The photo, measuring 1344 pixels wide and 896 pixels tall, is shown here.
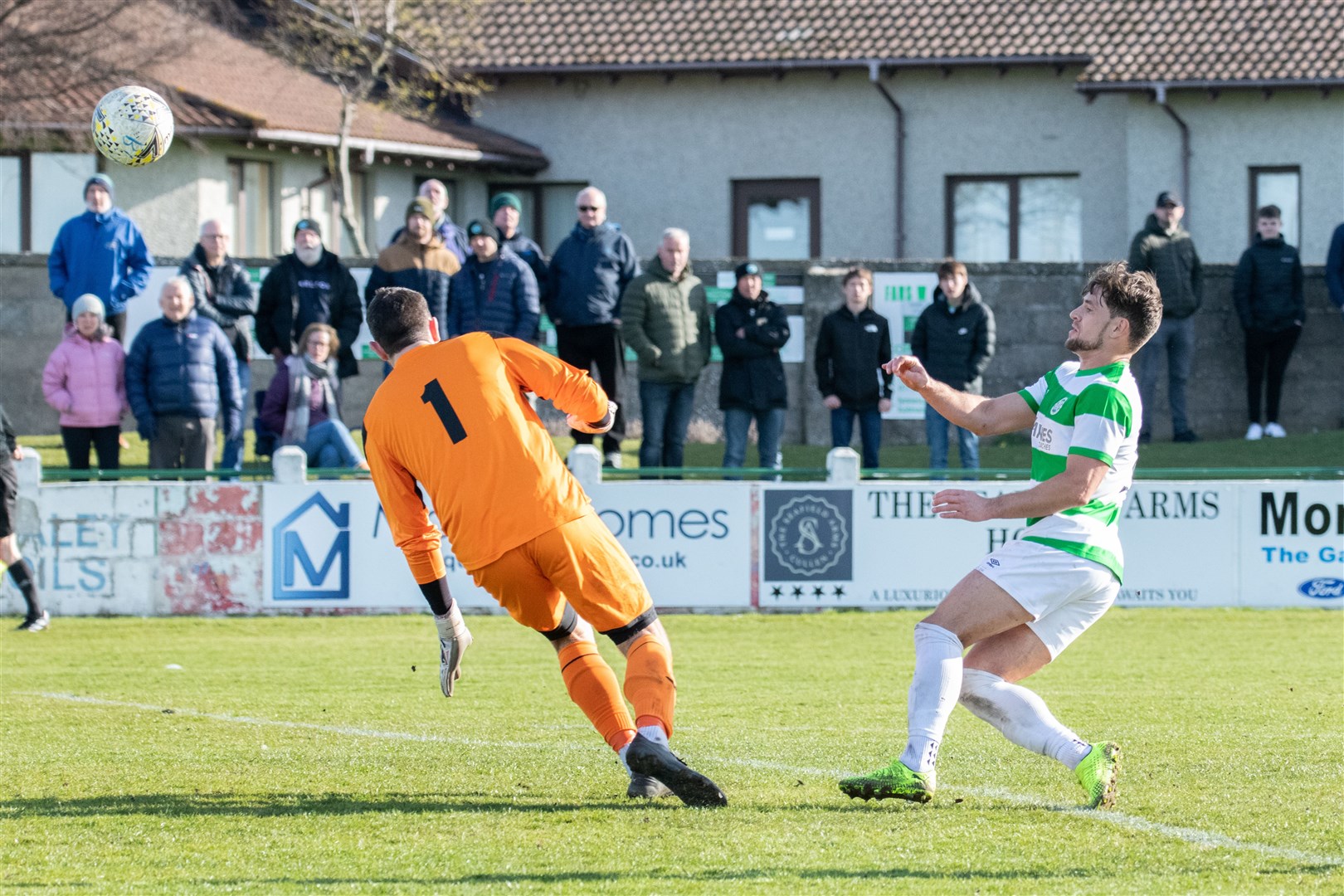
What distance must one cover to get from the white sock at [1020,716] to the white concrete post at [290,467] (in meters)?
7.75

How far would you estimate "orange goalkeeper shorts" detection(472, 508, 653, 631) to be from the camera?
6.28 metres

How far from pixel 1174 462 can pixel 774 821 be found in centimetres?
1155

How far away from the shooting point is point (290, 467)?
43.0 feet

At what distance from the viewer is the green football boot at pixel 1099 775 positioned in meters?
6.18

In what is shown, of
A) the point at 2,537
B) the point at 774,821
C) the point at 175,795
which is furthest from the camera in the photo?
the point at 2,537

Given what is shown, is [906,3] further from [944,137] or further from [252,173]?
[252,173]

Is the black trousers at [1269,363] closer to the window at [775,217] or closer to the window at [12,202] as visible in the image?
the window at [775,217]

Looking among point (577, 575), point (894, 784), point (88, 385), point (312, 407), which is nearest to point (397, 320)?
point (577, 575)

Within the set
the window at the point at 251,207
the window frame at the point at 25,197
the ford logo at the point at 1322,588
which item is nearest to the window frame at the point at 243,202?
→ the window at the point at 251,207

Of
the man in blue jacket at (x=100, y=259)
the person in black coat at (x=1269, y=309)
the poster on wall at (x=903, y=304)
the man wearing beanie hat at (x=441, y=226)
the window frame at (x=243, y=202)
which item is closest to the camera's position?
the man in blue jacket at (x=100, y=259)

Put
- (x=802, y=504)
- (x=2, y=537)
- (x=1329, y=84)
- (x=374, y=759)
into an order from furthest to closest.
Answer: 1. (x=1329, y=84)
2. (x=802, y=504)
3. (x=2, y=537)
4. (x=374, y=759)

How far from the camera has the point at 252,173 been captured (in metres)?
25.6

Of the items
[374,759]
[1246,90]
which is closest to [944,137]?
[1246,90]

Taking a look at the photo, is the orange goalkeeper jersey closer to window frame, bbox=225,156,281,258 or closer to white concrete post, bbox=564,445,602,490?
white concrete post, bbox=564,445,602,490
